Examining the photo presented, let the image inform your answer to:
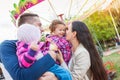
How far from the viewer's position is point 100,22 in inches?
1914

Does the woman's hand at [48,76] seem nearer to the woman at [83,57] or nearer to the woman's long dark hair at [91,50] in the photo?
the woman at [83,57]

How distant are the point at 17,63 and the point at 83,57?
1.22m

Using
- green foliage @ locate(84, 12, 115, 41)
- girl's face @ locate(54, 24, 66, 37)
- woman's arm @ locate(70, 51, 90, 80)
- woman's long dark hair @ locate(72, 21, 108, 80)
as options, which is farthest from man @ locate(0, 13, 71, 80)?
green foliage @ locate(84, 12, 115, 41)

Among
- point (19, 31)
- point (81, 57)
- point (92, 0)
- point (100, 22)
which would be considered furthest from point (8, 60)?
point (100, 22)

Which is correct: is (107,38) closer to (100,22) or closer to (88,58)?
(100,22)

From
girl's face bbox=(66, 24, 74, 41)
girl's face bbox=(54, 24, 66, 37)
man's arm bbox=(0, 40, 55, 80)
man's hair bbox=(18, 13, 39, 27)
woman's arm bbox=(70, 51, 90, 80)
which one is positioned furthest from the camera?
girl's face bbox=(54, 24, 66, 37)

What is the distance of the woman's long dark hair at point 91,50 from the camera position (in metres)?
2.85

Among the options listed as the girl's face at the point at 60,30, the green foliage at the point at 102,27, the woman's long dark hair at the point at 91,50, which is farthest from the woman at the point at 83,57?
the green foliage at the point at 102,27

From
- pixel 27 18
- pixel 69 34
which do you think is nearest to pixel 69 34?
pixel 69 34

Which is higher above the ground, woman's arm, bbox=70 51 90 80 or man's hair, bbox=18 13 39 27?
man's hair, bbox=18 13 39 27

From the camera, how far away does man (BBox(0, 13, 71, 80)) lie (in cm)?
164

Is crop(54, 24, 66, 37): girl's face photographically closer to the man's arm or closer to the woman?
the woman

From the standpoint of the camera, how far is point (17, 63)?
168 centimetres

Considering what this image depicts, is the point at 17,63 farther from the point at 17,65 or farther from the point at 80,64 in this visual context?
the point at 80,64
